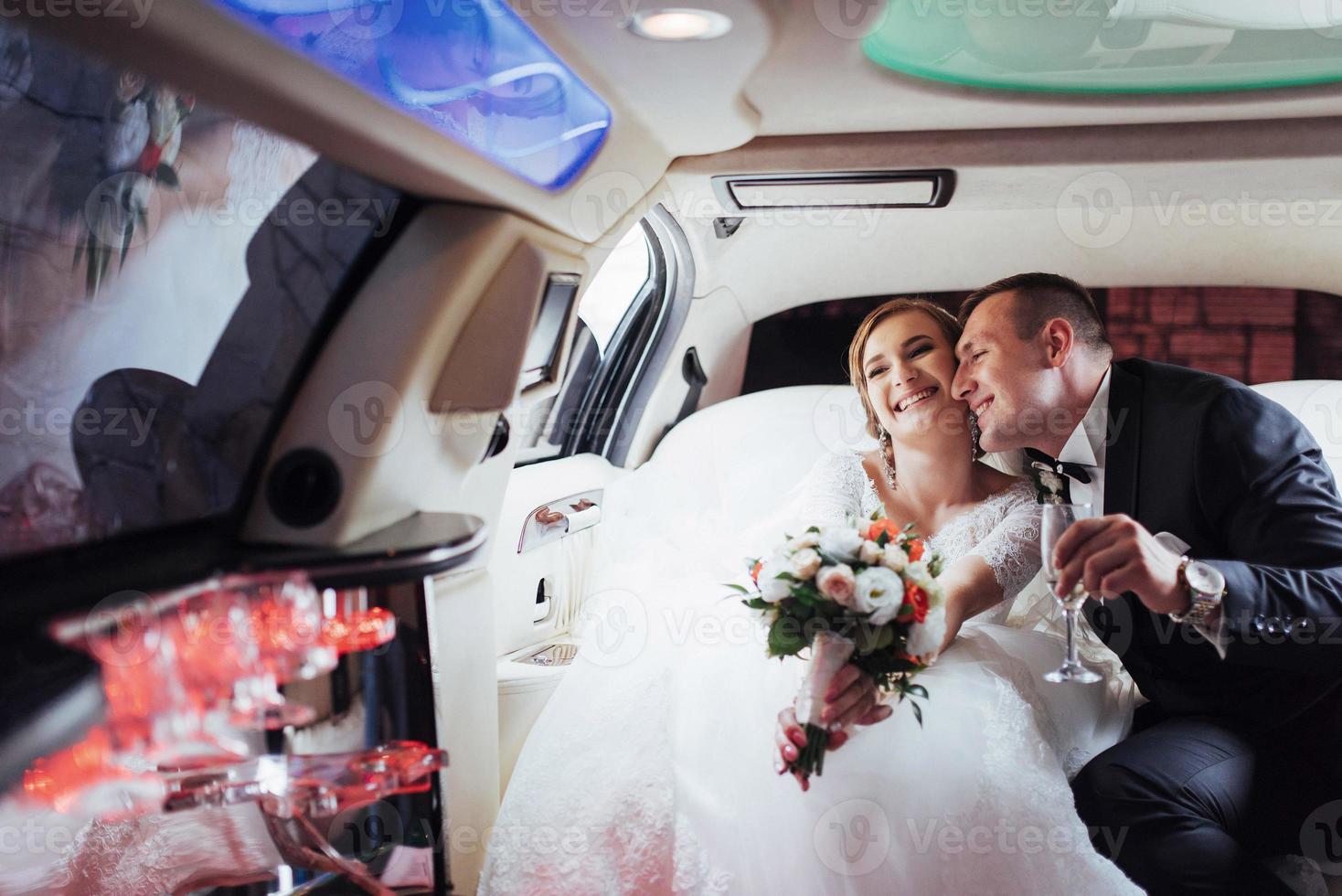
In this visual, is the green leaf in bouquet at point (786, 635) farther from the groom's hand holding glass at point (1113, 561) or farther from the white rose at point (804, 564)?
the groom's hand holding glass at point (1113, 561)

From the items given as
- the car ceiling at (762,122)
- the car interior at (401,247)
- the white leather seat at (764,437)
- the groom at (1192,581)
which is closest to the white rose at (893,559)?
the groom at (1192,581)

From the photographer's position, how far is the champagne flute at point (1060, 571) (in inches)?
73.0

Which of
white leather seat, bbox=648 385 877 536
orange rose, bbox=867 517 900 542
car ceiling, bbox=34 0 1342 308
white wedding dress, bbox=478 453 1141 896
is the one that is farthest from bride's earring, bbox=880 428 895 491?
orange rose, bbox=867 517 900 542

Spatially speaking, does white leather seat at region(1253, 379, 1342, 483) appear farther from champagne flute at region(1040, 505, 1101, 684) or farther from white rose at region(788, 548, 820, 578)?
white rose at region(788, 548, 820, 578)

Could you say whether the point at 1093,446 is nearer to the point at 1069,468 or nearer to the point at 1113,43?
the point at 1069,468

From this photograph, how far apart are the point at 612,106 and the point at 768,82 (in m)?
0.32

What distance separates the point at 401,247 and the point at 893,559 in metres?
1.18

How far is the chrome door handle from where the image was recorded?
2.91 m

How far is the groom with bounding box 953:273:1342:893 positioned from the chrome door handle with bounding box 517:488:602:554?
1.31 m

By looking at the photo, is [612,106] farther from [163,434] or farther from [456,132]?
[163,434]

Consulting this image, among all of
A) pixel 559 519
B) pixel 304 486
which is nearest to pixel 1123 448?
pixel 559 519

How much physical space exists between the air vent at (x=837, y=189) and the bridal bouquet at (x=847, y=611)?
3.06ft

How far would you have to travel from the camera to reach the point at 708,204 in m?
2.80

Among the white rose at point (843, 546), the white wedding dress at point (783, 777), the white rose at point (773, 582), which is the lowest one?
the white wedding dress at point (783, 777)
